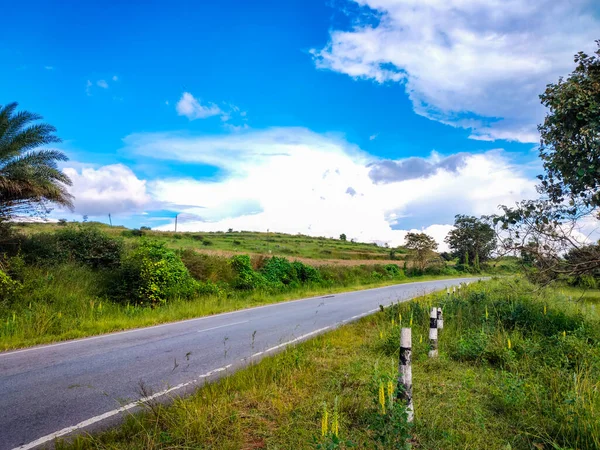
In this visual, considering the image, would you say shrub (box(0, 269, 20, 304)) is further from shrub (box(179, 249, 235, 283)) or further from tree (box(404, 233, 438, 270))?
tree (box(404, 233, 438, 270))

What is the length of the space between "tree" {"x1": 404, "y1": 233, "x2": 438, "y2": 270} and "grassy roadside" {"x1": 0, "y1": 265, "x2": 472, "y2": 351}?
33.3m

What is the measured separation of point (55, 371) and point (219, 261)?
1386 centimetres

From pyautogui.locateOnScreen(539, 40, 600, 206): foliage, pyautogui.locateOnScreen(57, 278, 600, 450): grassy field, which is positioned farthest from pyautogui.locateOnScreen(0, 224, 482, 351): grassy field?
pyautogui.locateOnScreen(539, 40, 600, 206): foliage

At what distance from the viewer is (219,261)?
806 inches

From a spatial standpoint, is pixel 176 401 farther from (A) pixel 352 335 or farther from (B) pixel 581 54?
(B) pixel 581 54

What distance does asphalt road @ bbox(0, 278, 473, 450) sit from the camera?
183 inches

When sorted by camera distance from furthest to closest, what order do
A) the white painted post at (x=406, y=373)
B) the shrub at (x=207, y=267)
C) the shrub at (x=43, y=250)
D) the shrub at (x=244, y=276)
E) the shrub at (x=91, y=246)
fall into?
1. the shrub at (x=244, y=276)
2. the shrub at (x=207, y=267)
3. the shrub at (x=91, y=246)
4. the shrub at (x=43, y=250)
5. the white painted post at (x=406, y=373)

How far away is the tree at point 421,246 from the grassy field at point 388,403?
38.9m

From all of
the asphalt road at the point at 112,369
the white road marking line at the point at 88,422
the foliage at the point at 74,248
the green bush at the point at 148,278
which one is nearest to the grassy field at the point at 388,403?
the white road marking line at the point at 88,422

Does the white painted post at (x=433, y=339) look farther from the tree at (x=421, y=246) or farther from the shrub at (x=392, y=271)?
the tree at (x=421, y=246)

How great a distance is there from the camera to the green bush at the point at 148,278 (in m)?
14.4

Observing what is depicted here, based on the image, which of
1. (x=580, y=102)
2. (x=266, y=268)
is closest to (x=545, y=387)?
(x=580, y=102)

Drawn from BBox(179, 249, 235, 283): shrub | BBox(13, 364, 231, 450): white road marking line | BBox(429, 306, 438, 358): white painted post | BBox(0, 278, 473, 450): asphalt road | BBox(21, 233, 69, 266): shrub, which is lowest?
BBox(0, 278, 473, 450): asphalt road

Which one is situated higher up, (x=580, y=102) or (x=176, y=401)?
(x=580, y=102)
